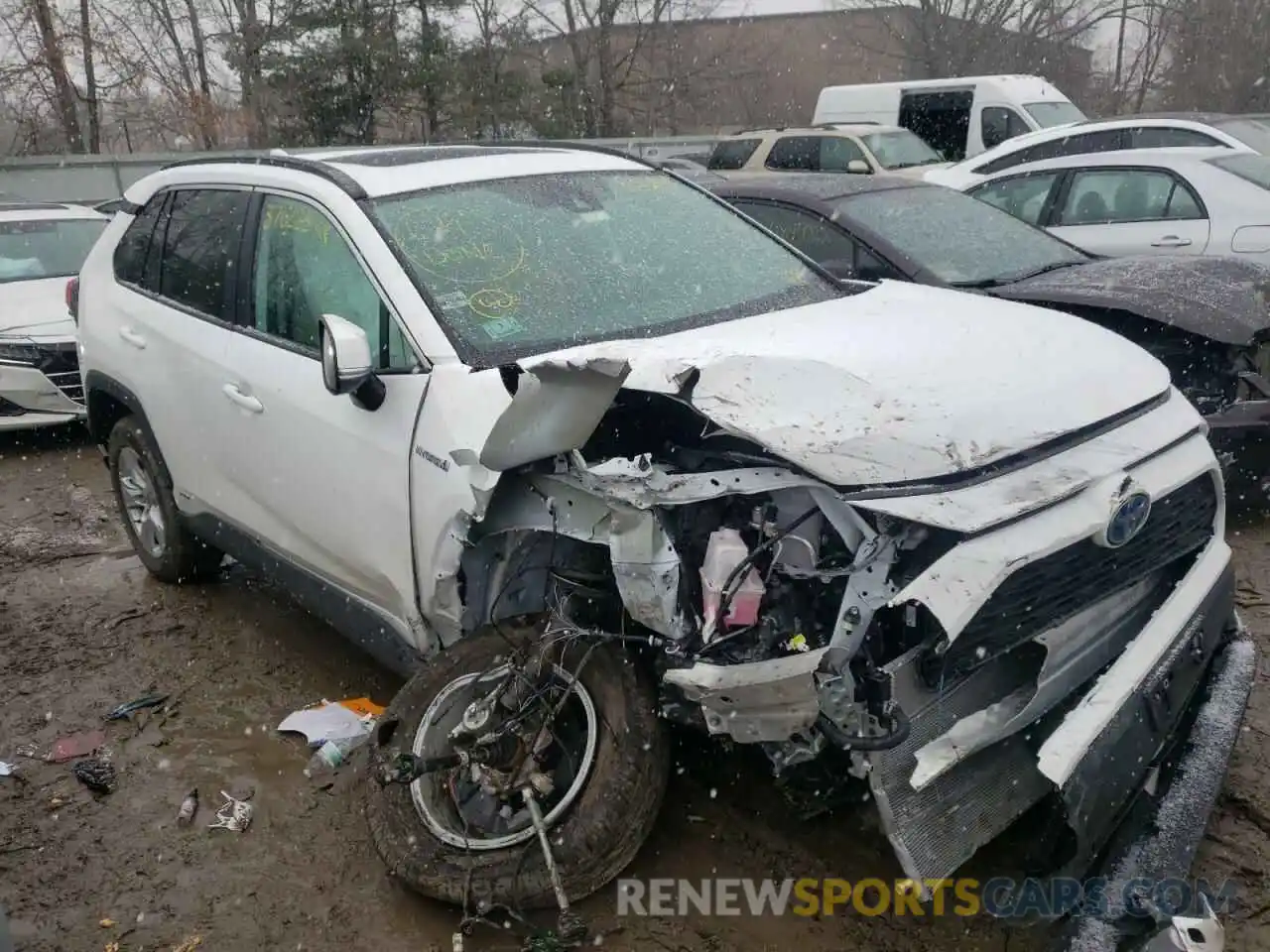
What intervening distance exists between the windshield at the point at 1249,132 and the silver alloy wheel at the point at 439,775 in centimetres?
927

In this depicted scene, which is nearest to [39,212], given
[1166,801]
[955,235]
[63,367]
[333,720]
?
[63,367]

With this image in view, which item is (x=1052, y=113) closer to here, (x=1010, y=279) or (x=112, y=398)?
(x=1010, y=279)

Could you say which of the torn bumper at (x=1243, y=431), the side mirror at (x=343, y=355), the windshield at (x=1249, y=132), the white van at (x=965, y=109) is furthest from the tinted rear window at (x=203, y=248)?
the white van at (x=965, y=109)

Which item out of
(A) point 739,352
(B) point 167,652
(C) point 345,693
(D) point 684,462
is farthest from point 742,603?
(B) point 167,652

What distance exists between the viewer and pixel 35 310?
7.91m

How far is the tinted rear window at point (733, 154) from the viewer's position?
590 inches

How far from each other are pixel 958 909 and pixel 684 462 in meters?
1.36

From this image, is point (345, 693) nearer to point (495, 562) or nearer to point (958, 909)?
point (495, 562)

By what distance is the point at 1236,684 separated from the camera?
2869mm

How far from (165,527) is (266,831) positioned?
1986mm

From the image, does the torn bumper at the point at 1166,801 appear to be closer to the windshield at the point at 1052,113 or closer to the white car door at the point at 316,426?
the white car door at the point at 316,426

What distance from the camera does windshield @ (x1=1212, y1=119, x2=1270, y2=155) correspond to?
9562mm

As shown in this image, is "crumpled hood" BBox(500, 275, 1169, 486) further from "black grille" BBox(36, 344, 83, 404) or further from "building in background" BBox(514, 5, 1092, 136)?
"building in background" BBox(514, 5, 1092, 136)

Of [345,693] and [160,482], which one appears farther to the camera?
[160,482]
